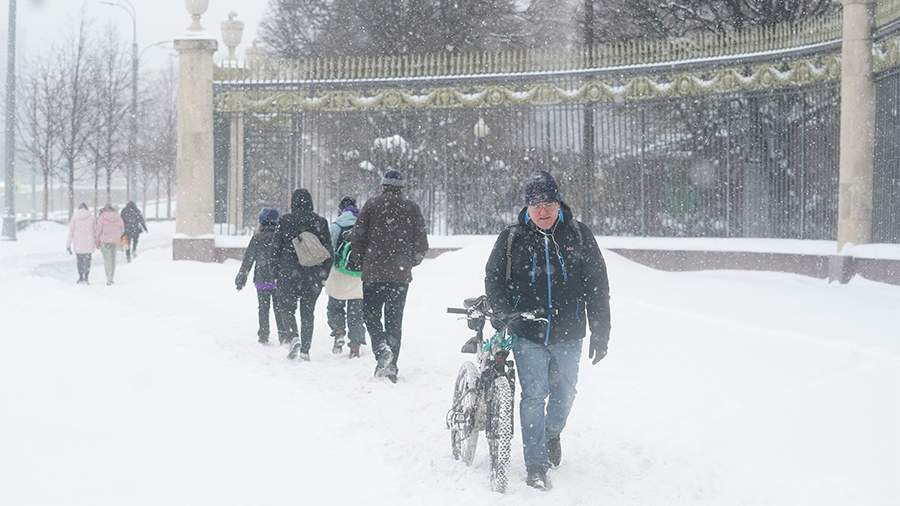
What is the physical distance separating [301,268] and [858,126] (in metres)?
7.09

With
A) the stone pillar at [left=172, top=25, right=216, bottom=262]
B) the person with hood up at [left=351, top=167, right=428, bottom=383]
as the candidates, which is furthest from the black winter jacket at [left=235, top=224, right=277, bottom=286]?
the stone pillar at [left=172, top=25, right=216, bottom=262]

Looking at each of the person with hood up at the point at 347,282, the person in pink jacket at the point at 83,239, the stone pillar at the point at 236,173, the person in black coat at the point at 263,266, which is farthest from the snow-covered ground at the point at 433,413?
the person in pink jacket at the point at 83,239

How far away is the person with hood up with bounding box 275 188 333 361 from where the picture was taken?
31.8 ft

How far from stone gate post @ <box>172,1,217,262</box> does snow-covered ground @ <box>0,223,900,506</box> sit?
5.62 meters

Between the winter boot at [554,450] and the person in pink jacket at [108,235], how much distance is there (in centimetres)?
1348

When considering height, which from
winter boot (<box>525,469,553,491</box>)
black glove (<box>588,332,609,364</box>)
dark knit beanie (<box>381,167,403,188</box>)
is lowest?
winter boot (<box>525,469,553,491</box>)

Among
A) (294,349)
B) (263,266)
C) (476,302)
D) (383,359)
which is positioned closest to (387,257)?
(383,359)

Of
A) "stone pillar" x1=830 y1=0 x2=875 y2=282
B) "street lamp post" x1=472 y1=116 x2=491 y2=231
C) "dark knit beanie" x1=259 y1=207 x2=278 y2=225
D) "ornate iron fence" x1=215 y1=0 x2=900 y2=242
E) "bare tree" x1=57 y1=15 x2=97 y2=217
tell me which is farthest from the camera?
"bare tree" x1=57 y1=15 x2=97 y2=217

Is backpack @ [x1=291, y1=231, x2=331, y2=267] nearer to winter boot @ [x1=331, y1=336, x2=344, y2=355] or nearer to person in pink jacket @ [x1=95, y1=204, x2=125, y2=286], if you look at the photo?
winter boot @ [x1=331, y1=336, x2=344, y2=355]

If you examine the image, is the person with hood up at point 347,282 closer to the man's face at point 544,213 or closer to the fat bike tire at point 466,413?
the fat bike tire at point 466,413

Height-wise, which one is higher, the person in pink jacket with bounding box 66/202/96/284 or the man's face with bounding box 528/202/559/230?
the man's face with bounding box 528/202/559/230

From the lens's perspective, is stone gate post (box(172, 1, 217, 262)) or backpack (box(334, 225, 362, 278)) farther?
stone gate post (box(172, 1, 217, 262))

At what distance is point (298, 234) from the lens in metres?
9.70

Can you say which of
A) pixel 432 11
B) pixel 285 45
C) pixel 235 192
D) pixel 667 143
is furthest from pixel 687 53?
pixel 285 45
